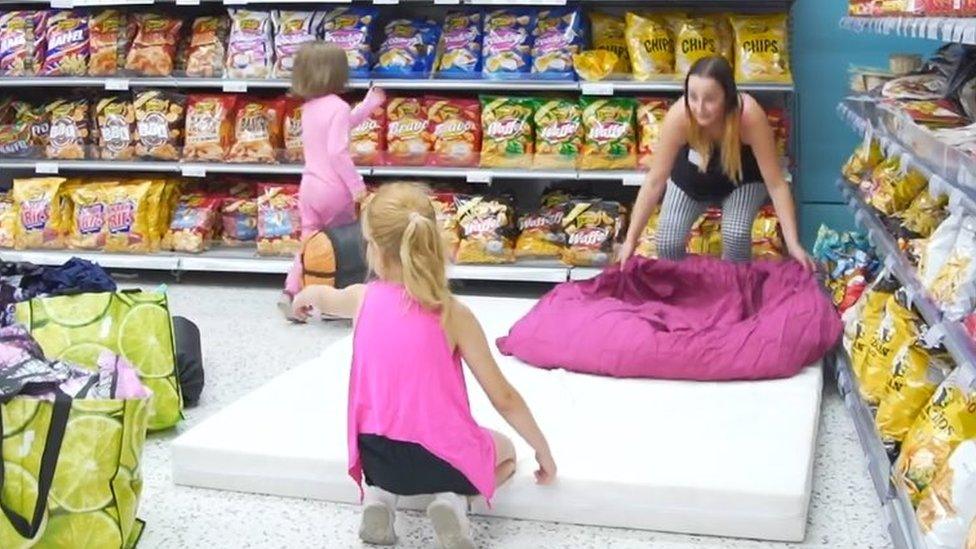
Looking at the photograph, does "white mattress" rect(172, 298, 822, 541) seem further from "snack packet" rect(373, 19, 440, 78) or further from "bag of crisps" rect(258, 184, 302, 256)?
"snack packet" rect(373, 19, 440, 78)

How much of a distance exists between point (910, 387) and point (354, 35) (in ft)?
11.6

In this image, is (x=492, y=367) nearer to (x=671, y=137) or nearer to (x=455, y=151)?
(x=671, y=137)

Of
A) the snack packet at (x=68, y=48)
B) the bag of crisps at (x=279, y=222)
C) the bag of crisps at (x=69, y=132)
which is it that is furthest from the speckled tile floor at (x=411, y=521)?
the snack packet at (x=68, y=48)

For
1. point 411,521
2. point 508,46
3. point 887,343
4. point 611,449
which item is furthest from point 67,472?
point 508,46

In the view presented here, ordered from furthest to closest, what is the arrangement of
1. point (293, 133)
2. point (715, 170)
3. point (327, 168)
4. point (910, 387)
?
point (293, 133) → point (327, 168) → point (715, 170) → point (910, 387)

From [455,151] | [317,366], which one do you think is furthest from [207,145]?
[317,366]

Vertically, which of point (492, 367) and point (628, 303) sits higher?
point (492, 367)

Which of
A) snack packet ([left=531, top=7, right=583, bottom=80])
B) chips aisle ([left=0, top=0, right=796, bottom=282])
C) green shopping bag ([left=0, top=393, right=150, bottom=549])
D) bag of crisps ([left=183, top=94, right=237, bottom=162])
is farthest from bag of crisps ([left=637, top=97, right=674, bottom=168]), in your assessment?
green shopping bag ([left=0, top=393, right=150, bottom=549])

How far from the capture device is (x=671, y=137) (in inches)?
179

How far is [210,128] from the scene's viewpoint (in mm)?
6055

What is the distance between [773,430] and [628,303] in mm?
1041

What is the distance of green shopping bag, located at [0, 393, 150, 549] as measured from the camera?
267 centimetres

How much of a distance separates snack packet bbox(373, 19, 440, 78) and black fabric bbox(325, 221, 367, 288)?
98 cm

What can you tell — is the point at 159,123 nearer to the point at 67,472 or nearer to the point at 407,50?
the point at 407,50
